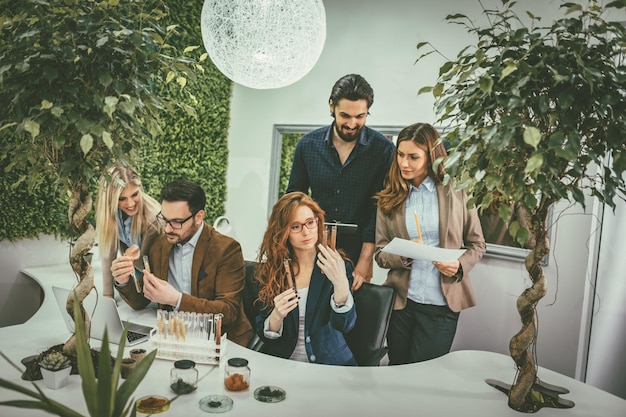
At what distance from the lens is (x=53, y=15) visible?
172 cm

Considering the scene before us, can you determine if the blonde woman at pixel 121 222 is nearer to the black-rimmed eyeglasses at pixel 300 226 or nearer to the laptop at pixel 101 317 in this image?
the laptop at pixel 101 317

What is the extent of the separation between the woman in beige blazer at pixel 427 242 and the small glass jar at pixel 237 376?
4.25ft

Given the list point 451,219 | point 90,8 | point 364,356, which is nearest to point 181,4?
point 90,8

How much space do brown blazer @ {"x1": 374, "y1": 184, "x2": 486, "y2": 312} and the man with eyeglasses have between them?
86 cm

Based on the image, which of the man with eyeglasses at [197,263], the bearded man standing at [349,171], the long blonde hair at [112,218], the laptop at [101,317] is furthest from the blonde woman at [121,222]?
the bearded man standing at [349,171]

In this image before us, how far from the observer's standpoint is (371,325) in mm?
2477

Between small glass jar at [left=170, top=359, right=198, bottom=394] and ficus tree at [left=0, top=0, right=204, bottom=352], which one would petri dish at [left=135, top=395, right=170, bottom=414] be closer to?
small glass jar at [left=170, top=359, right=198, bottom=394]

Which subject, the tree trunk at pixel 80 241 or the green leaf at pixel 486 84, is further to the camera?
the tree trunk at pixel 80 241

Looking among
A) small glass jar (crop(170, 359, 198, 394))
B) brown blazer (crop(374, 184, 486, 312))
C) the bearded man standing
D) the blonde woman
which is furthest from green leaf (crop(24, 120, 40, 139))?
brown blazer (crop(374, 184, 486, 312))

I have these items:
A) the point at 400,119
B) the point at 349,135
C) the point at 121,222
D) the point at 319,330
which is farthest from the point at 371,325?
the point at 400,119

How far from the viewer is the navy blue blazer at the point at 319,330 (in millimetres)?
2344

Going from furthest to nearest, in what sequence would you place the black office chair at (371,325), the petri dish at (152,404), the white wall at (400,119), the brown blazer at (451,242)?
1. the white wall at (400,119)
2. the brown blazer at (451,242)
3. the black office chair at (371,325)
4. the petri dish at (152,404)

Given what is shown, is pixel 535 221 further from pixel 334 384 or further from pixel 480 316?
pixel 480 316

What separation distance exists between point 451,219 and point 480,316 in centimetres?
134
